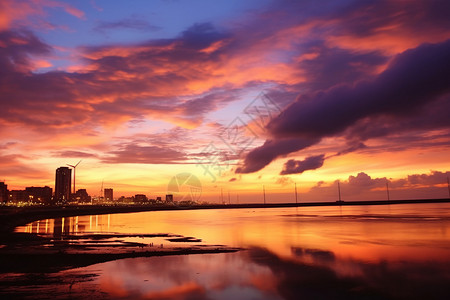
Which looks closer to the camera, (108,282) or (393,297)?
(393,297)

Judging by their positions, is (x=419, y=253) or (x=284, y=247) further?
(x=284, y=247)

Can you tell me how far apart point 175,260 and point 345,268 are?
13.8 metres

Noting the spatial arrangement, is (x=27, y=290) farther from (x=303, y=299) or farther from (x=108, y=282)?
(x=303, y=299)

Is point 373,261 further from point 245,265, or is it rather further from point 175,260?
point 175,260

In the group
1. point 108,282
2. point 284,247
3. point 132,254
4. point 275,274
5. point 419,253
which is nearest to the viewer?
point 108,282

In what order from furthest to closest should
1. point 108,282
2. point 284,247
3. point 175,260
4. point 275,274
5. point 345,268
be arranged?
point 284,247 < point 175,260 < point 345,268 < point 275,274 < point 108,282

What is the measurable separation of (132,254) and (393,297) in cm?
2214

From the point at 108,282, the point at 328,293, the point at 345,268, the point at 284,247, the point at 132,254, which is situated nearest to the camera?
the point at 328,293

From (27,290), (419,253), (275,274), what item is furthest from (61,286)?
(419,253)

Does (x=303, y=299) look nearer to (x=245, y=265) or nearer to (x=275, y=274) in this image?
(x=275, y=274)

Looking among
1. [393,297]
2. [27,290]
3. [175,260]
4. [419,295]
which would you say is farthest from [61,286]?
[419,295]

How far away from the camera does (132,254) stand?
109 feet

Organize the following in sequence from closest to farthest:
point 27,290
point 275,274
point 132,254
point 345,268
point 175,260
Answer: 1. point 27,290
2. point 275,274
3. point 345,268
4. point 175,260
5. point 132,254

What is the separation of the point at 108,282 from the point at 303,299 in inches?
461
